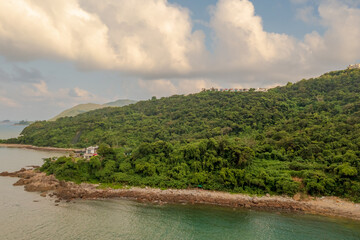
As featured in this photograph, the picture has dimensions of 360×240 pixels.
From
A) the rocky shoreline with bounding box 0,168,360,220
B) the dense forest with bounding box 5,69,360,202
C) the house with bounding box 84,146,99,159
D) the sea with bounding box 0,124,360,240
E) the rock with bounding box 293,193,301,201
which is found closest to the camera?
the sea with bounding box 0,124,360,240

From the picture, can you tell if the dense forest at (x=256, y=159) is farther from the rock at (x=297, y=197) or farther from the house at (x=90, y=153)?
the house at (x=90, y=153)

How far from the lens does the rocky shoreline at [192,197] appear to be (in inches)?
974

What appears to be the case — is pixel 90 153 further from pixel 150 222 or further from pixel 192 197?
pixel 150 222

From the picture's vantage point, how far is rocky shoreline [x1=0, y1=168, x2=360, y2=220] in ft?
81.1

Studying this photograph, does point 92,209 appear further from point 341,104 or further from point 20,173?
point 341,104

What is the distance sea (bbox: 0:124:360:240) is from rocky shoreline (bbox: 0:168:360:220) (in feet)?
3.76

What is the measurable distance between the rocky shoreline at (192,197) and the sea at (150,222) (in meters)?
1.15

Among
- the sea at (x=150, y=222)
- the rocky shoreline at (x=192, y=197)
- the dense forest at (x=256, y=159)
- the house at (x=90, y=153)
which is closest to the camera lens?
the sea at (x=150, y=222)

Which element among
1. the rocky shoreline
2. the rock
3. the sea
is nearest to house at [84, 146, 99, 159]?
the rocky shoreline

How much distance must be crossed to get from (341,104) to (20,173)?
65420 mm

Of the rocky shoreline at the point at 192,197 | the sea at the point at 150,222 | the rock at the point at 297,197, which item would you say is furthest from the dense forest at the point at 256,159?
the sea at the point at 150,222

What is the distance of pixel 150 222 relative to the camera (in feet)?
74.0

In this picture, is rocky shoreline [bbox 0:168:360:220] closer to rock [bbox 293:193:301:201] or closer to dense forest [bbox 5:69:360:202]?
rock [bbox 293:193:301:201]

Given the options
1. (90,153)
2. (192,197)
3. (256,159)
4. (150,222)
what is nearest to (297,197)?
(256,159)
